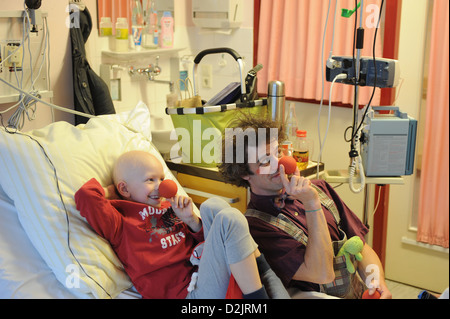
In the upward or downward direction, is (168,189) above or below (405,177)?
above

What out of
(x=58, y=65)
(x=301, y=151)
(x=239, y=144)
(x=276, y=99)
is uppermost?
(x=58, y=65)

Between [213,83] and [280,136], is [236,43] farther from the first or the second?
[280,136]

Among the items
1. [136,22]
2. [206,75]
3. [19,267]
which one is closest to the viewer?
[19,267]

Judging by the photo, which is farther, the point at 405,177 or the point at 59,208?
the point at 405,177

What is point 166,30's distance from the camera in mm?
3004

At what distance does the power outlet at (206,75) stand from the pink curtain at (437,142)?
137cm

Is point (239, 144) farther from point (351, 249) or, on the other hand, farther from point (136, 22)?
point (136, 22)

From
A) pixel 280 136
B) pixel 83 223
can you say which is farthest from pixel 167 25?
pixel 83 223

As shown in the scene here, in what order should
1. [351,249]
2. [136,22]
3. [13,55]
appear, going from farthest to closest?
[136,22]
[13,55]
[351,249]

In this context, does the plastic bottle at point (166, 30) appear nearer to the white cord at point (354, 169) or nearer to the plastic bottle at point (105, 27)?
the plastic bottle at point (105, 27)

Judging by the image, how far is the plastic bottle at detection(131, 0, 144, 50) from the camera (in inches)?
113

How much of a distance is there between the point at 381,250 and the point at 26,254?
2.09 metres

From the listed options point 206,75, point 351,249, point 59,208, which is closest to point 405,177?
point 351,249

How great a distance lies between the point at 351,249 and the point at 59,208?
98 centimetres
